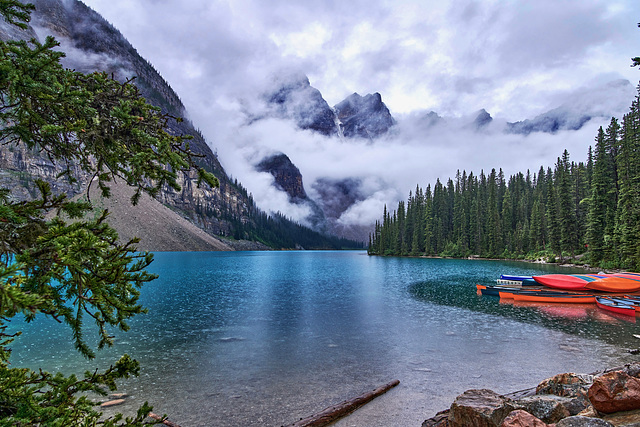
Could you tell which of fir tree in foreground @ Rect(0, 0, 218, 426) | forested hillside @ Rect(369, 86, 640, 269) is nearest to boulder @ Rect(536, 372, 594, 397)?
fir tree in foreground @ Rect(0, 0, 218, 426)

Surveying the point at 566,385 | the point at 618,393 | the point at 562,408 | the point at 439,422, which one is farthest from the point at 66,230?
the point at 566,385

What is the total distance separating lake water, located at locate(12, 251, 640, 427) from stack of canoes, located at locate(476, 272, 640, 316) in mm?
2082

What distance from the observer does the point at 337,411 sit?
1078cm

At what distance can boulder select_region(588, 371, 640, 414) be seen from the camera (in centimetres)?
687

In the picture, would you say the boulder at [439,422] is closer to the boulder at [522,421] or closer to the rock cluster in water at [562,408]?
the rock cluster in water at [562,408]

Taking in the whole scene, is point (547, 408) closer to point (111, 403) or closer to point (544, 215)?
point (111, 403)

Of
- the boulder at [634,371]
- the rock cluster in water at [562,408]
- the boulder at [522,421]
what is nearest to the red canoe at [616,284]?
the boulder at [634,371]

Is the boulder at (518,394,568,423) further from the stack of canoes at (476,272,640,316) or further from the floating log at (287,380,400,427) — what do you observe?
the stack of canoes at (476,272,640,316)

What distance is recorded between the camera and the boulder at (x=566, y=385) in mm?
9714

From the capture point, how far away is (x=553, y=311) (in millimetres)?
29797

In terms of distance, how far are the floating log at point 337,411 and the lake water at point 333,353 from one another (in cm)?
33

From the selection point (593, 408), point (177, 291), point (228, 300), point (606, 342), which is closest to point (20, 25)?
point (593, 408)

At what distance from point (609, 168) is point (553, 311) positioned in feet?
186

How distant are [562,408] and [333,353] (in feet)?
38.5
